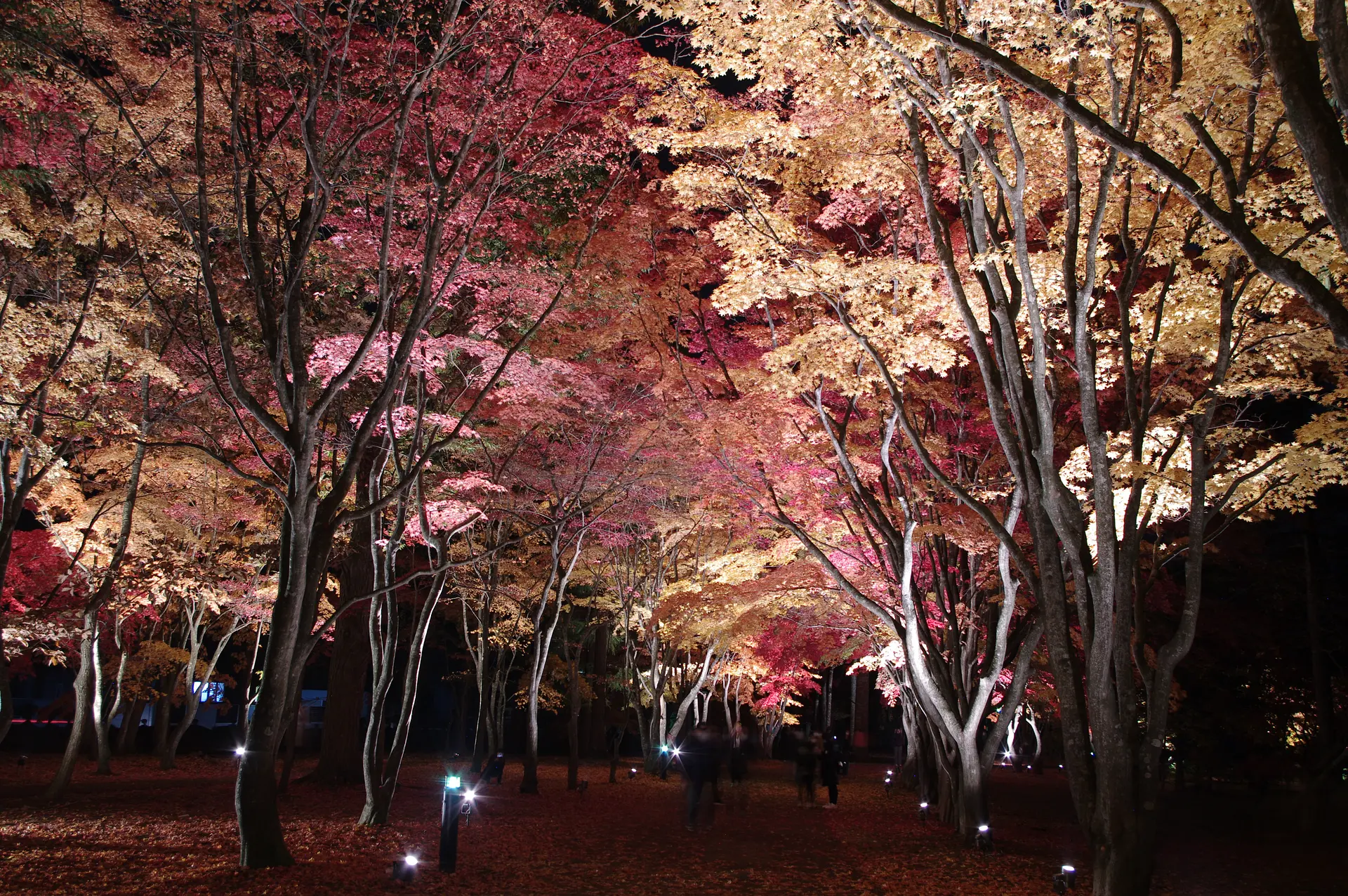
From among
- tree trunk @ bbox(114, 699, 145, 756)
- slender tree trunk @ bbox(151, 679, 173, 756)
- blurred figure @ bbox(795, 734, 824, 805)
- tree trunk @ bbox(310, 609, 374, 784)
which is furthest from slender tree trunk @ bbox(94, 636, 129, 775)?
blurred figure @ bbox(795, 734, 824, 805)

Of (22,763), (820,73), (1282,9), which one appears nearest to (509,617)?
(22,763)

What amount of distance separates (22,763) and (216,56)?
1889 centimetres

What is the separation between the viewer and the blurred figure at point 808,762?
15.5 metres

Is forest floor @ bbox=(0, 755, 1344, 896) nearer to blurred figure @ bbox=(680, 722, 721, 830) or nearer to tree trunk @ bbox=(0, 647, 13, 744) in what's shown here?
blurred figure @ bbox=(680, 722, 721, 830)

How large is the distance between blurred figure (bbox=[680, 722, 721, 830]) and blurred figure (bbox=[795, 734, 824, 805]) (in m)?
3.92

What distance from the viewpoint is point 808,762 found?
51.3ft

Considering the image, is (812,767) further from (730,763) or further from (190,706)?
(190,706)

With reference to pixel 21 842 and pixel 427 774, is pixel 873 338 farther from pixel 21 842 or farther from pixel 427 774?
pixel 427 774

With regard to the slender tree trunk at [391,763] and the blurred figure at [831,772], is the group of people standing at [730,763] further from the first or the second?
the slender tree trunk at [391,763]

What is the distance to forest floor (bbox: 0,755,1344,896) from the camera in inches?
292

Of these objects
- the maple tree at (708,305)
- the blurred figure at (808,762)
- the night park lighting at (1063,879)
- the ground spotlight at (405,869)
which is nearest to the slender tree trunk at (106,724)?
the maple tree at (708,305)

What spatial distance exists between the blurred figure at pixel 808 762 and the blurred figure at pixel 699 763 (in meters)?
3.92

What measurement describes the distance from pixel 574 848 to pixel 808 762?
7142mm

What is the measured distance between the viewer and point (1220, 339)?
7.15 metres
